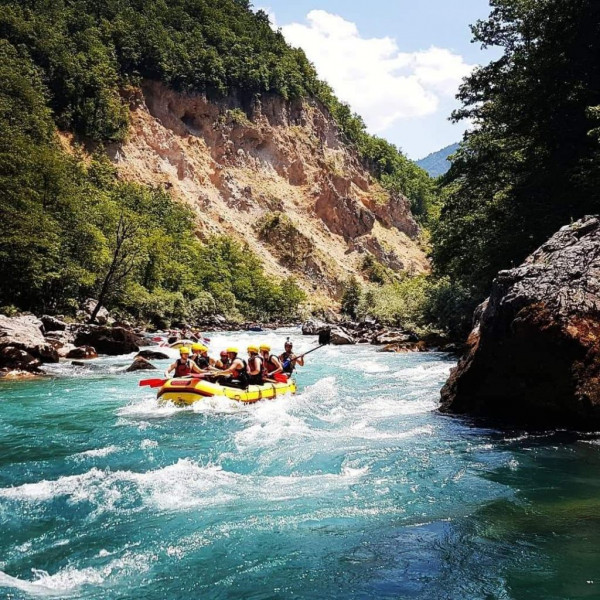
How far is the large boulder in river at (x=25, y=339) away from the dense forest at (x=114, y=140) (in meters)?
6.30

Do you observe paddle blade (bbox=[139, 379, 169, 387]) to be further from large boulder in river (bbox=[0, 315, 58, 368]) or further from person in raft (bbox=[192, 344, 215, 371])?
large boulder in river (bbox=[0, 315, 58, 368])

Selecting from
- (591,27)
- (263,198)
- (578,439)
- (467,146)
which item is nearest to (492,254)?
(467,146)

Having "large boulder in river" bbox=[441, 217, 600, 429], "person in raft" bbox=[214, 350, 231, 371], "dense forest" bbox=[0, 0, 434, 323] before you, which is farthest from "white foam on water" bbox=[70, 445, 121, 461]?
"dense forest" bbox=[0, 0, 434, 323]

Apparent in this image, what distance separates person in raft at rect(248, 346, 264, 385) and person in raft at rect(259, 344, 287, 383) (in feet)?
1.34

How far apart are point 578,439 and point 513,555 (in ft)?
13.6

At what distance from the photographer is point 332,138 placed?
8869cm

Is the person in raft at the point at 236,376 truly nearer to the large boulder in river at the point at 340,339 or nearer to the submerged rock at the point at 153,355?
the submerged rock at the point at 153,355

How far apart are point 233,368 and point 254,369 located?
0.67m

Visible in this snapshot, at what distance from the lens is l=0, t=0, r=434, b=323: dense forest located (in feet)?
91.0

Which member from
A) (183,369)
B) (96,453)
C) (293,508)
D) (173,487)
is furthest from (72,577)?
(183,369)

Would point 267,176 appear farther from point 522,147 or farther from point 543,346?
point 543,346

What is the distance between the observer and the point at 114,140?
60.1 meters

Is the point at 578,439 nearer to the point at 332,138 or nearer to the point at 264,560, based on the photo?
the point at 264,560

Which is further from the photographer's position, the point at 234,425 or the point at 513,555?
the point at 234,425
